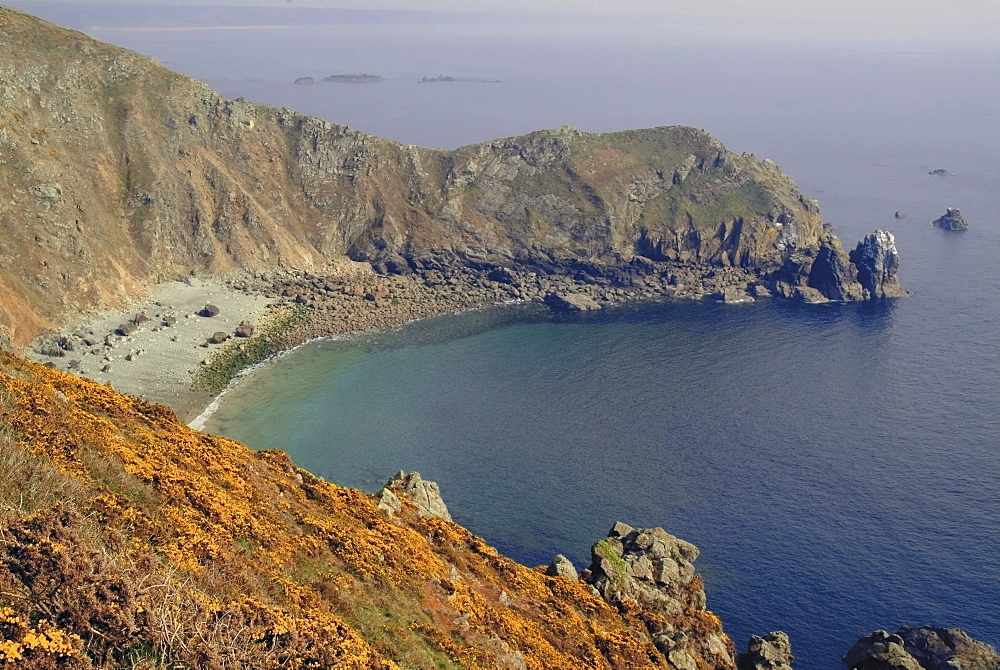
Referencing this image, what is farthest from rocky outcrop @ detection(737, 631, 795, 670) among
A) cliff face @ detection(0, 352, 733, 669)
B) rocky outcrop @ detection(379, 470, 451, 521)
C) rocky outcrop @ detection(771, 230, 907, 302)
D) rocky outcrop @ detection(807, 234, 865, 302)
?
rocky outcrop @ detection(807, 234, 865, 302)

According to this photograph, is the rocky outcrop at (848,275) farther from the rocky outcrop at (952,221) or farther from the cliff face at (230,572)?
the cliff face at (230,572)

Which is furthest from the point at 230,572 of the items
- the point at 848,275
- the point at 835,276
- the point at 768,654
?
the point at 848,275

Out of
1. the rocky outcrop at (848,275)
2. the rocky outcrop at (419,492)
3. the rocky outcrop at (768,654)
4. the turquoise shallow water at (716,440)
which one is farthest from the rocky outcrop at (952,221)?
the rocky outcrop at (419,492)

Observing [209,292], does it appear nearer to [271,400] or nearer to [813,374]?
[271,400]

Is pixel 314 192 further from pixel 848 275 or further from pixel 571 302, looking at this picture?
pixel 848 275

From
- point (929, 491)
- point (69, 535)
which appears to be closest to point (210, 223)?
point (929, 491)
